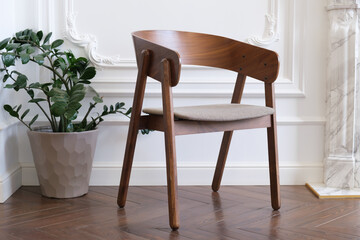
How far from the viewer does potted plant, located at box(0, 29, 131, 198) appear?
2.22 m

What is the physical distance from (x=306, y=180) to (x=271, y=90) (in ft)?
2.47

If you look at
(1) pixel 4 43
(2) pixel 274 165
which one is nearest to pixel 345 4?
(2) pixel 274 165

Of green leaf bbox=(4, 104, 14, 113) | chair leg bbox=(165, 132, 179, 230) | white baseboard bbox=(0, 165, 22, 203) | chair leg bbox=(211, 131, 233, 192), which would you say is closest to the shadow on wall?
white baseboard bbox=(0, 165, 22, 203)

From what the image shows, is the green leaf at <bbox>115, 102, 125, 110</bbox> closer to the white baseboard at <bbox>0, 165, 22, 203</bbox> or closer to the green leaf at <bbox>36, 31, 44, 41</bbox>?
the green leaf at <bbox>36, 31, 44, 41</bbox>

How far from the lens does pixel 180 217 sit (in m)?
2.05

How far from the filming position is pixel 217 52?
7.59ft

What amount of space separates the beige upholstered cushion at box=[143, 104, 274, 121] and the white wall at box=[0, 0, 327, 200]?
56 centimetres

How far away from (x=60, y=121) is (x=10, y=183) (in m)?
0.39

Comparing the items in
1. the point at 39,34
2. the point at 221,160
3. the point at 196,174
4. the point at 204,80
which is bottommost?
the point at 196,174

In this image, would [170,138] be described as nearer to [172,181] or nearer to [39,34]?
[172,181]

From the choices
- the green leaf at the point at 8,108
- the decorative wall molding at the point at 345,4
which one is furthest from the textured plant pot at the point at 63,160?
the decorative wall molding at the point at 345,4

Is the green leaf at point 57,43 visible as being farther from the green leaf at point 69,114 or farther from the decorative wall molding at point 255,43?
the green leaf at point 69,114

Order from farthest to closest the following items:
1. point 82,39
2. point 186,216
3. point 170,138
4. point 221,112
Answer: point 82,39, point 186,216, point 221,112, point 170,138

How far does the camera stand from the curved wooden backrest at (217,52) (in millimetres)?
2113
